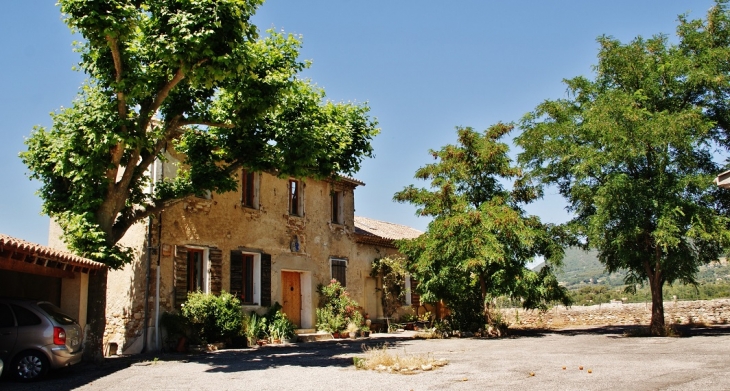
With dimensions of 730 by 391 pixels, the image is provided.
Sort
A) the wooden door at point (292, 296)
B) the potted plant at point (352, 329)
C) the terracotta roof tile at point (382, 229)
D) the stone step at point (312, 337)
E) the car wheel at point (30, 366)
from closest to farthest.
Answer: the car wheel at point (30, 366), the stone step at point (312, 337), the wooden door at point (292, 296), the potted plant at point (352, 329), the terracotta roof tile at point (382, 229)

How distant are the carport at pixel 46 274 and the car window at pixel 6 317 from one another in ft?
2.15

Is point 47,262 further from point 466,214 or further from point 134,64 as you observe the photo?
point 466,214

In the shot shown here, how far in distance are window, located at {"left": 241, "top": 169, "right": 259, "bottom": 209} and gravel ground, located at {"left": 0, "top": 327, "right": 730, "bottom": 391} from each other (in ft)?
18.0

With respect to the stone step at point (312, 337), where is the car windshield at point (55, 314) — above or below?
above

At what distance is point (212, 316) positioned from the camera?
1573cm

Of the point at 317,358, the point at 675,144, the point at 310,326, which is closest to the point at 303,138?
the point at 317,358

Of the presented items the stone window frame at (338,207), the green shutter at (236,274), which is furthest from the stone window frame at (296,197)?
the green shutter at (236,274)

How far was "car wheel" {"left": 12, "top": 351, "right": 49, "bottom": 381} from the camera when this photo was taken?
985 centimetres

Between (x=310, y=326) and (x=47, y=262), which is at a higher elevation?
(x=47, y=262)

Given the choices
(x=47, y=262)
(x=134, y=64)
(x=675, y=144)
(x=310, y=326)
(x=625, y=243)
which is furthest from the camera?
(x=310, y=326)

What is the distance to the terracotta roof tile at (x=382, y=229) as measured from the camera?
2516cm

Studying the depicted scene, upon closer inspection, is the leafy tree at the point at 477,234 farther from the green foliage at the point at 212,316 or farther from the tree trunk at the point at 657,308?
the green foliage at the point at 212,316

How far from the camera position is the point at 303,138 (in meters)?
14.1

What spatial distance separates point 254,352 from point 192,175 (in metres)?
4.61
